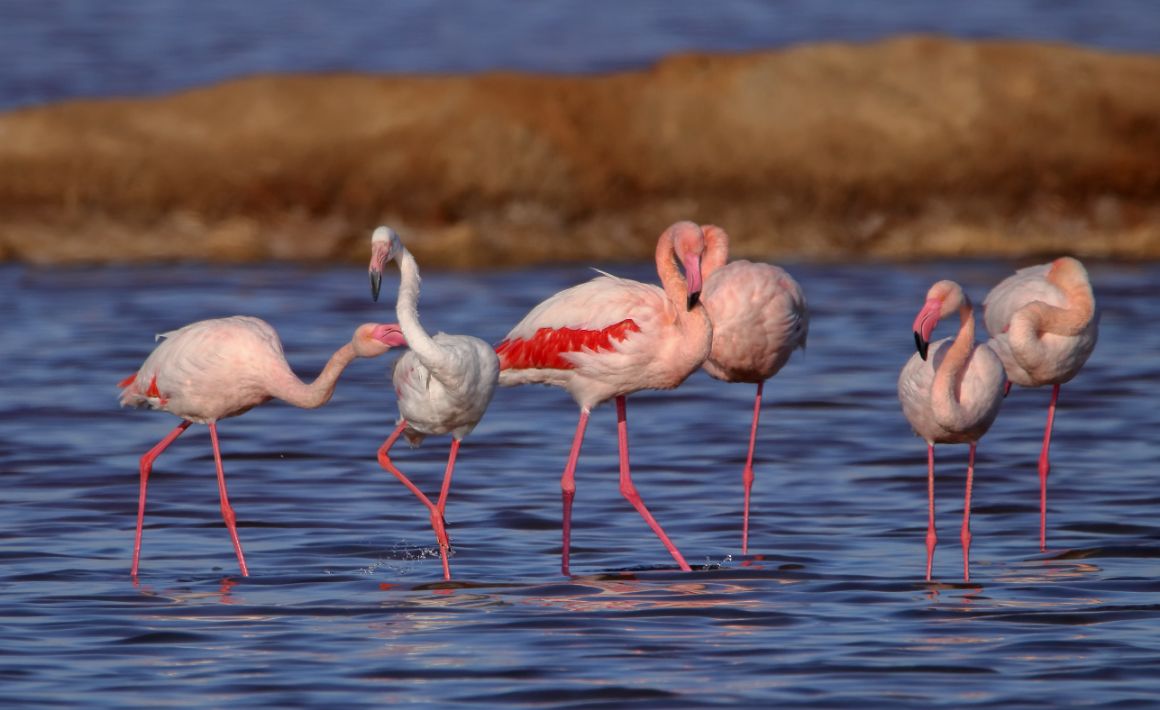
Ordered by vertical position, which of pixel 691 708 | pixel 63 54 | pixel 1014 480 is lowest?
pixel 691 708

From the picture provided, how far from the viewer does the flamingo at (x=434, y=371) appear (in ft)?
24.7

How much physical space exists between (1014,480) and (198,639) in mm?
4567

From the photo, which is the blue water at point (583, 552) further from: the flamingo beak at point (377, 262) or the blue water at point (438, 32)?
the blue water at point (438, 32)

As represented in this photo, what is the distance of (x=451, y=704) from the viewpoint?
608 cm

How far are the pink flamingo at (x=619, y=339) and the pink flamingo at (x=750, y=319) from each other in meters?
0.45

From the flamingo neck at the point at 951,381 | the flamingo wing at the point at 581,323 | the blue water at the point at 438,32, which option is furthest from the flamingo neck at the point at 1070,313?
the blue water at the point at 438,32

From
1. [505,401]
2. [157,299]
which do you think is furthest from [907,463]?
[157,299]

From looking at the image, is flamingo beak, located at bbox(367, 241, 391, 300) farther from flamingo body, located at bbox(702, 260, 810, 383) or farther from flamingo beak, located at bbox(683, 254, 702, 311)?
flamingo body, located at bbox(702, 260, 810, 383)

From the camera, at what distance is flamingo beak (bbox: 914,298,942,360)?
7.51m

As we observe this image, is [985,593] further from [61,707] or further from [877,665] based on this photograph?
[61,707]

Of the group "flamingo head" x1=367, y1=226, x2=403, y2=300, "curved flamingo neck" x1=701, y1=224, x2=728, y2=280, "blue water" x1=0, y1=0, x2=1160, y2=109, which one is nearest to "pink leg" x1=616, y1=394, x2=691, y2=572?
"curved flamingo neck" x1=701, y1=224, x2=728, y2=280

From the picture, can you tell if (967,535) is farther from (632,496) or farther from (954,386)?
(632,496)

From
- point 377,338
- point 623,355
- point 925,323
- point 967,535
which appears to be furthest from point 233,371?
point 967,535

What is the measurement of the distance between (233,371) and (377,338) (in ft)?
2.01
